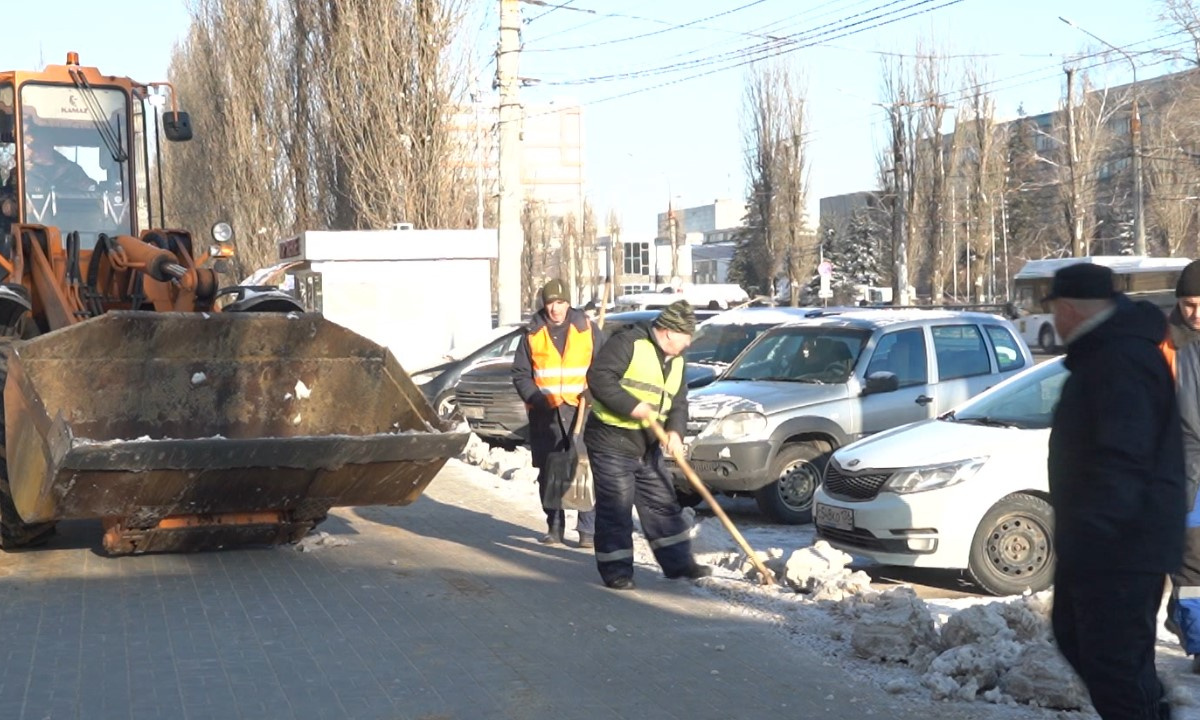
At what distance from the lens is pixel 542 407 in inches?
396

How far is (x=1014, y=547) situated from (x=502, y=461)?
748 centimetres

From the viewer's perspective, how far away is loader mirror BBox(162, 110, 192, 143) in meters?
11.7

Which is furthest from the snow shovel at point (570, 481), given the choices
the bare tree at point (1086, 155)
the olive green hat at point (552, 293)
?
the bare tree at point (1086, 155)

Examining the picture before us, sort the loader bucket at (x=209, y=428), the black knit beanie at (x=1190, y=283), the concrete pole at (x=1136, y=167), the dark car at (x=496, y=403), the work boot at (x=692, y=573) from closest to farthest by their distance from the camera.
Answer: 1. the black knit beanie at (x=1190, y=283)
2. the loader bucket at (x=209, y=428)
3. the work boot at (x=692, y=573)
4. the dark car at (x=496, y=403)
5. the concrete pole at (x=1136, y=167)

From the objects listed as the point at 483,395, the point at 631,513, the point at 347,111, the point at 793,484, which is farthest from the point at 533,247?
the point at 631,513

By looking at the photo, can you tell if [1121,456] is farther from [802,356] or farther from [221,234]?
[802,356]

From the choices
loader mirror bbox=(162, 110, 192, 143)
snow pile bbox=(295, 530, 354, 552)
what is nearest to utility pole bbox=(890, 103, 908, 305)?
loader mirror bbox=(162, 110, 192, 143)

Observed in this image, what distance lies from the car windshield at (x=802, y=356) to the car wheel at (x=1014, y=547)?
360 centimetres

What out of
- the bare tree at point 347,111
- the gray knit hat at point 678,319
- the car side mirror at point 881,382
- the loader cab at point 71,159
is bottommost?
the car side mirror at point 881,382

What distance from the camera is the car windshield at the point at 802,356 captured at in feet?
42.1

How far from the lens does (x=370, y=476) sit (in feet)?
30.6

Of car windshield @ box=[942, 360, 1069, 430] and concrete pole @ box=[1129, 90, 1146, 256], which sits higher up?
concrete pole @ box=[1129, 90, 1146, 256]

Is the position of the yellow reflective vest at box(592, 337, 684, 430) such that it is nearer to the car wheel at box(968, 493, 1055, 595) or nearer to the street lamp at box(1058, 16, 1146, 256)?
the car wheel at box(968, 493, 1055, 595)

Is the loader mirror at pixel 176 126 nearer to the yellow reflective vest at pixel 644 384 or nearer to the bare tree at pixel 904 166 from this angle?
the yellow reflective vest at pixel 644 384
